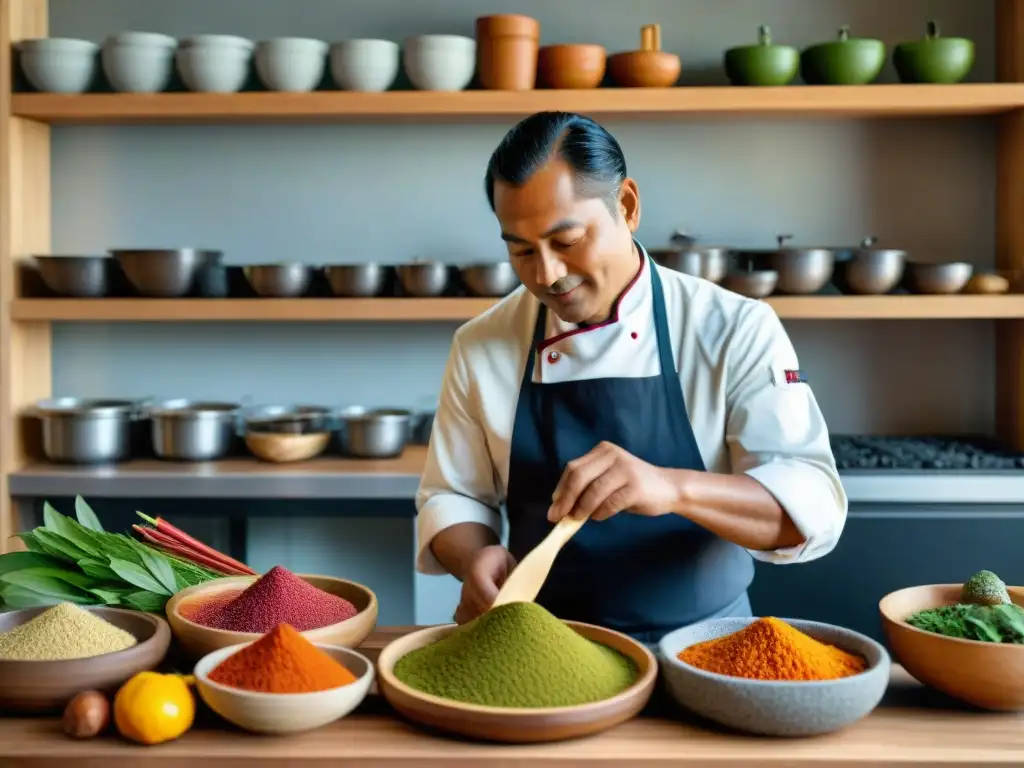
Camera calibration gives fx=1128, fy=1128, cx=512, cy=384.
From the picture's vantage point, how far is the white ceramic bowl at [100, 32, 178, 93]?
3.45m

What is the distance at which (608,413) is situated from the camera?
6.41 feet

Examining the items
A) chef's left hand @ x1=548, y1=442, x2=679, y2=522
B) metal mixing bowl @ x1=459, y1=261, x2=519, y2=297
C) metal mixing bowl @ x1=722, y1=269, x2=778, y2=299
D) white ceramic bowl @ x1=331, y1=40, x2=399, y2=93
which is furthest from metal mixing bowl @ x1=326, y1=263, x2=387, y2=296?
chef's left hand @ x1=548, y1=442, x2=679, y2=522

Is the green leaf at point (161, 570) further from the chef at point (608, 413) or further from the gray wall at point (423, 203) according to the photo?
the gray wall at point (423, 203)

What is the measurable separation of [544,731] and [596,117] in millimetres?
2694

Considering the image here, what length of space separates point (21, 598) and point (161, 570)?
0.63 feet

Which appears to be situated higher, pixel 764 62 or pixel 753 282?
pixel 764 62

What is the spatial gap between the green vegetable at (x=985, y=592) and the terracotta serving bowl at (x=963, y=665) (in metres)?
0.10

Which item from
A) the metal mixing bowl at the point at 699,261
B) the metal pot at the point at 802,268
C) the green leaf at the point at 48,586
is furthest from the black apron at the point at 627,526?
the metal pot at the point at 802,268

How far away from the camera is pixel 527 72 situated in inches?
133

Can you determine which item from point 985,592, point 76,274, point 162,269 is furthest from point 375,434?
point 985,592

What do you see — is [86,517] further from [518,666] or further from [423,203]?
[423,203]

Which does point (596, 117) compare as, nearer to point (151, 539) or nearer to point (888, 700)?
point (151, 539)

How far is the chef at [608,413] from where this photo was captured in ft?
5.52

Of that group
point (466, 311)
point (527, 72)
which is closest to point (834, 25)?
point (527, 72)
